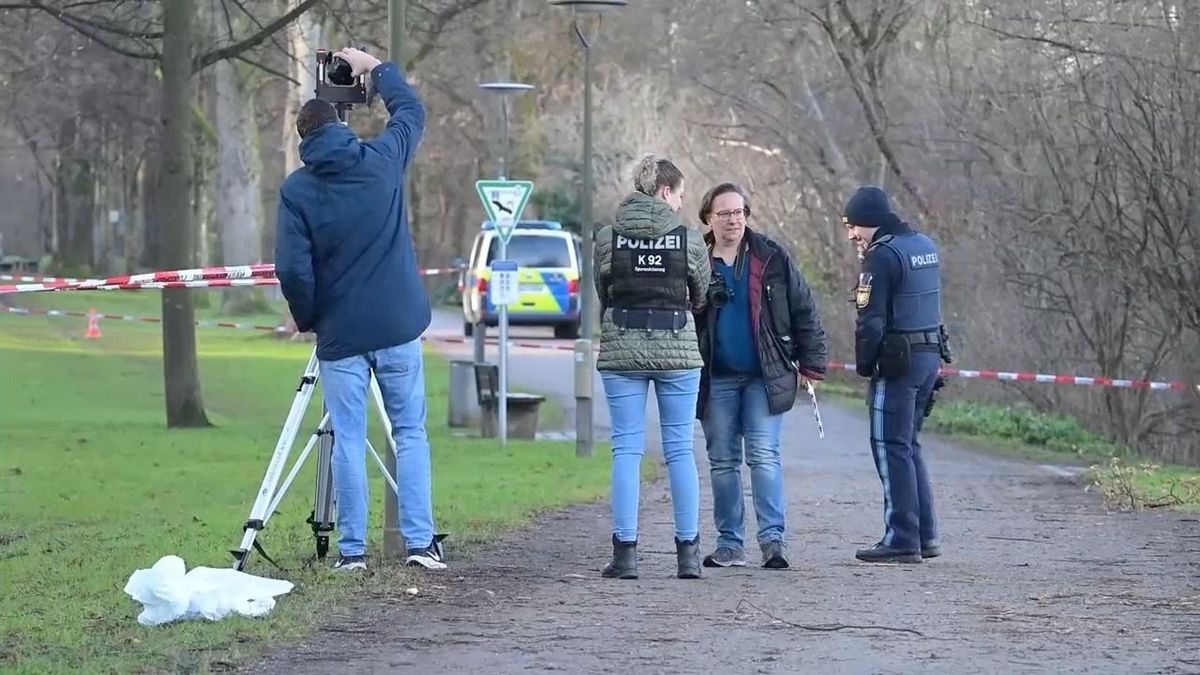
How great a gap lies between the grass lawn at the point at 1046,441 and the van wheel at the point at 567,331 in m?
14.8

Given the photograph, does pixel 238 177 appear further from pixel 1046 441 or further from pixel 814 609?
pixel 814 609

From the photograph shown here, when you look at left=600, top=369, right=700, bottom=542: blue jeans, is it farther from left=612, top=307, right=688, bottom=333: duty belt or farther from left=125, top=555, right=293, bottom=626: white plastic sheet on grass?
left=125, top=555, right=293, bottom=626: white plastic sheet on grass

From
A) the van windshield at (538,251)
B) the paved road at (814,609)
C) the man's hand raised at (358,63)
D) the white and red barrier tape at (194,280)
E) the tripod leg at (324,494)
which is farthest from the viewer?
the van windshield at (538,251)

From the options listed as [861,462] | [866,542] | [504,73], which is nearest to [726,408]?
[866,542]

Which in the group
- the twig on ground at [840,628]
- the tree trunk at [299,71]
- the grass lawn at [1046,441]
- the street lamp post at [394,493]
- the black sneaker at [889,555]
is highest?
the tree trunk at [299,71]

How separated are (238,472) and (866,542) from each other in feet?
21.4

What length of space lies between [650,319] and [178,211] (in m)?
12.4

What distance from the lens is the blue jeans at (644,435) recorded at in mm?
9047

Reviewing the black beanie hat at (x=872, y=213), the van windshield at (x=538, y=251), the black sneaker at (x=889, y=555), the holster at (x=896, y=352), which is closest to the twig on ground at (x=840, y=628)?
the black sneaker at (x=889, y=555)

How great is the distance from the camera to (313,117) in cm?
851

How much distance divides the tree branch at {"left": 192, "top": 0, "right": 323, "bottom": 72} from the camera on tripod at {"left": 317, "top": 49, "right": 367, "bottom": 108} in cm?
1057

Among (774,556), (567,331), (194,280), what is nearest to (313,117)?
(774,556)

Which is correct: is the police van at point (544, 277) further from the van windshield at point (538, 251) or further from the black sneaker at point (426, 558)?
the black sneaker at point (426, 558)

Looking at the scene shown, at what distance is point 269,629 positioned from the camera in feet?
24.4
